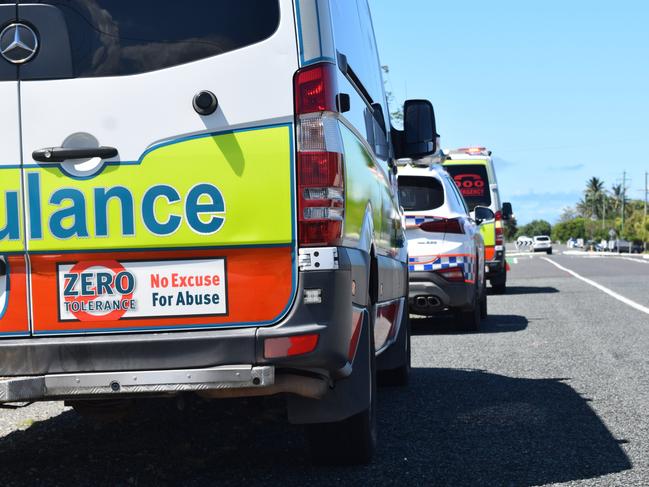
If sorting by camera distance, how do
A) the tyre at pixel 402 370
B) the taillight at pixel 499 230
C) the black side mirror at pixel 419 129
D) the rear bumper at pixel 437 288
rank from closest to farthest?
the black side mirror at pixel 419 129 < the tyre at pixel 402 370 < the rear bumper at pixel 437 288 < the taillight at pixel 499 230

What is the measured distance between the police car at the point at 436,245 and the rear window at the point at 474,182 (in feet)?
26.2

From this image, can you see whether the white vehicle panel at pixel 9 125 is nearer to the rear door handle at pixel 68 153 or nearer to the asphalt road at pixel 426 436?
the rear door handle at pixel 68 153

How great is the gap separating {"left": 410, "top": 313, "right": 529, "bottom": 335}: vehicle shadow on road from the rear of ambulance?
8626mm

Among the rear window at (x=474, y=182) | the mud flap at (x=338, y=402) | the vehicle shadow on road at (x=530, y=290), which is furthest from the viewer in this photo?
the vehicle shadow on road at (x=530, y=290)

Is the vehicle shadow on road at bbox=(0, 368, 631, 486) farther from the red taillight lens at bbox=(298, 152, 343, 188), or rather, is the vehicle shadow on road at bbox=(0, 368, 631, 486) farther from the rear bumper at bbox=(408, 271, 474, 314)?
the rear bumper at bbox=(408, 271, 474, 314)

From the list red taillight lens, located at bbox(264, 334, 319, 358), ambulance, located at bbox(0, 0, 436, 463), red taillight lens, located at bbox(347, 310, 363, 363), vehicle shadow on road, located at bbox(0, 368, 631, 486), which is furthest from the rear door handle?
vehicle shadow on road, located at bbox(0, 368, 631, 486)

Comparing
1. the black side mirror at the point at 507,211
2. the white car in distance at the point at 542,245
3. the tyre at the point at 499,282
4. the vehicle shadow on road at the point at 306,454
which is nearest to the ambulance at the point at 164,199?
the vehicle shadow on road at the point at 306,454

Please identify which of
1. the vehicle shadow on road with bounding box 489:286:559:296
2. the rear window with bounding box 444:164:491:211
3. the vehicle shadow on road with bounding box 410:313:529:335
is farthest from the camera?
the vehicle shadow on road with bounding box 489:286:559:296

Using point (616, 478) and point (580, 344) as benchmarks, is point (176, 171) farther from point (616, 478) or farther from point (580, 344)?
point (580, 344)

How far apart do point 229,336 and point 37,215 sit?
832mm

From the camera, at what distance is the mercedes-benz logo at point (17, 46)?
4.23 metres

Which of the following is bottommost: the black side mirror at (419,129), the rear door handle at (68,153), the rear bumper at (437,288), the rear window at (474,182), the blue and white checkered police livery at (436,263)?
the rear bumper at (437,288)

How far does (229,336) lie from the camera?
13.7ft

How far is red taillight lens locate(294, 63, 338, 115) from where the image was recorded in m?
4.22
